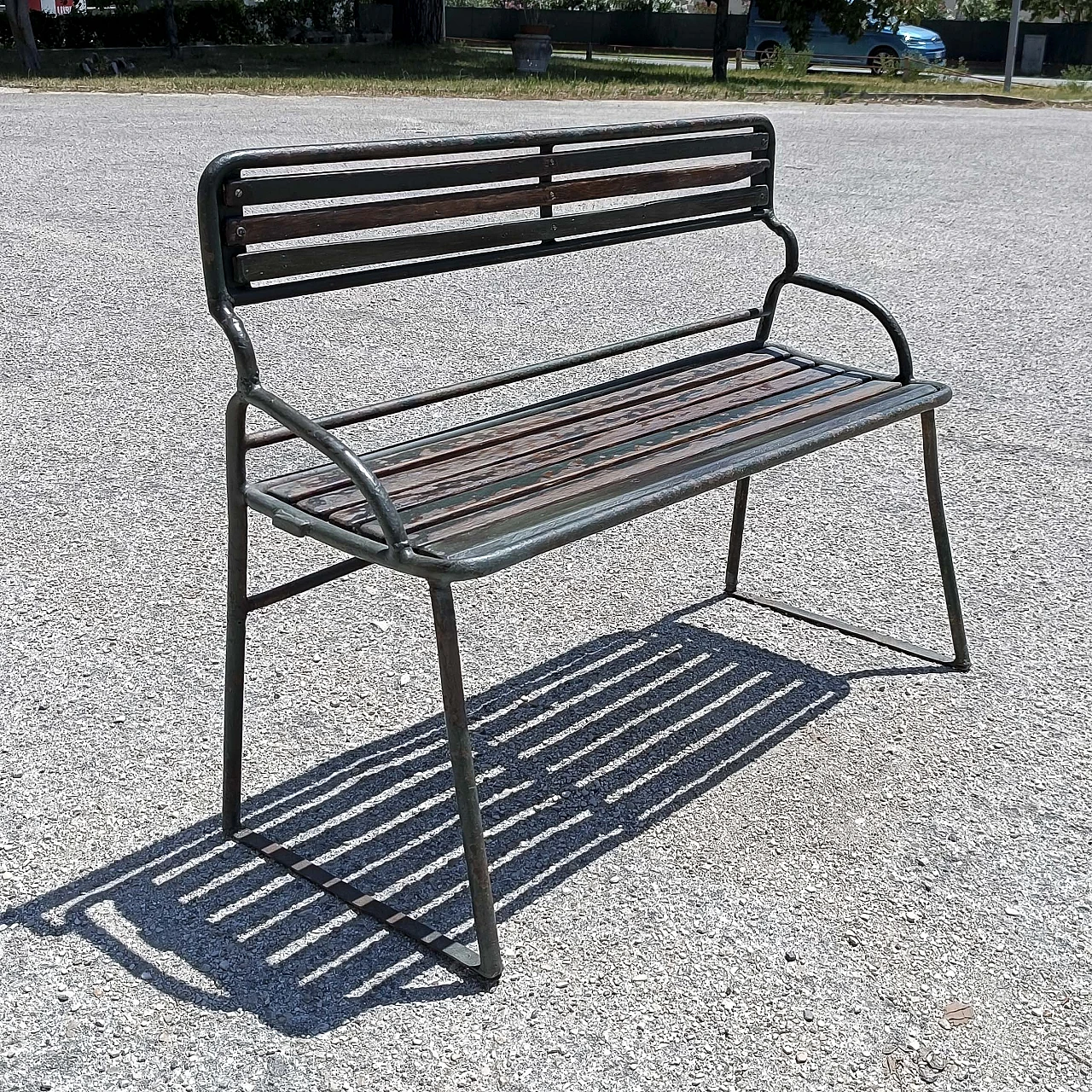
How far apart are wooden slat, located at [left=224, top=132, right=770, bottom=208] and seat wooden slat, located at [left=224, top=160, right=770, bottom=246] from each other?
0.03 metres

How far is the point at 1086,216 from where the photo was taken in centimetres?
954

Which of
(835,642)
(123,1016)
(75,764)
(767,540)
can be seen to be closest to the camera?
(123,1016)

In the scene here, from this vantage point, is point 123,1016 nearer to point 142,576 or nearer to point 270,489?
point 270,489

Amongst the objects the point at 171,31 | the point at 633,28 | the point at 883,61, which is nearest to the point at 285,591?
the point at 171,31

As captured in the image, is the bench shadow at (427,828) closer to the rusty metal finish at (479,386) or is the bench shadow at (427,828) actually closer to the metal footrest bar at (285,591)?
the metal footrest bar at (285,591)

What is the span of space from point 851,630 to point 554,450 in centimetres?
115

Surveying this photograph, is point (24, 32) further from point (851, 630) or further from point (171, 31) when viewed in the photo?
point (851, 630)

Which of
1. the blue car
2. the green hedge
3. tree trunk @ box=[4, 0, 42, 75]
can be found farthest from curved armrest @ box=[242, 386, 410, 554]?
the blue car

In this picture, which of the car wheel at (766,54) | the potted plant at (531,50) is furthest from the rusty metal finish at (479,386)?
the car wheel at (766,54)

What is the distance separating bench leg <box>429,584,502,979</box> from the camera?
226 centimetres

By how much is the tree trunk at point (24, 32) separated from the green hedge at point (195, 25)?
5.48m

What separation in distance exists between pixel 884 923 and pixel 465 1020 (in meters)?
0.80

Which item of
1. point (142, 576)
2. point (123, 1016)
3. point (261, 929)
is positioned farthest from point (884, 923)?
point (142, 576)

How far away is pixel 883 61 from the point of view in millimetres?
28547
